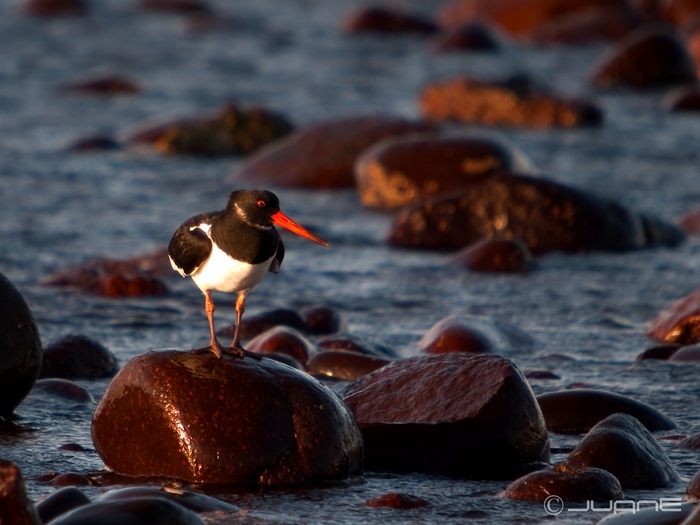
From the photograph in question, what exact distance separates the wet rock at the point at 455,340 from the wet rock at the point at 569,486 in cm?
243

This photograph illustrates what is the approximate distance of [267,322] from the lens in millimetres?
8188

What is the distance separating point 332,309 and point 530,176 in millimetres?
2978

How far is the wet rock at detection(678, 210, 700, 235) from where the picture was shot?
11.4 metres

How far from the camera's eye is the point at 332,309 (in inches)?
337

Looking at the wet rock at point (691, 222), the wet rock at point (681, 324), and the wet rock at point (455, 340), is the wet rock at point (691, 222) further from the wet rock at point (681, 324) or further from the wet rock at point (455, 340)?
the wet rock at point (455, 340)

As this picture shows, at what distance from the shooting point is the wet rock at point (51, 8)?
24.6 metres

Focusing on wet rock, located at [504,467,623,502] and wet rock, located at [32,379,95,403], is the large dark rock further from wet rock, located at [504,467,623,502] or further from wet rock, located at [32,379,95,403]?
wet rock, located at [504,467,623,502]

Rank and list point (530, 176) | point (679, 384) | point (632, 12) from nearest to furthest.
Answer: point (679, 384) < point (530, 176) < point (632, 12)

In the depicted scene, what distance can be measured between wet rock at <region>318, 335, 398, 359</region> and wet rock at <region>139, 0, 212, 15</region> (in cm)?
1940

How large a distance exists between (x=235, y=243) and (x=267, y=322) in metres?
2.96

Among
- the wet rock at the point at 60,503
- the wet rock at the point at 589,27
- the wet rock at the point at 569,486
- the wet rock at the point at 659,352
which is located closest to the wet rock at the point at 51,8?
the wet rock at the point at 589,27

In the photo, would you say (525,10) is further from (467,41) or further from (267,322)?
(267,322)

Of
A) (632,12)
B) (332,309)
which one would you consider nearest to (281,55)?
(632,12)

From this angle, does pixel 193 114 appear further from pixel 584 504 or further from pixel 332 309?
pixel 584 504
